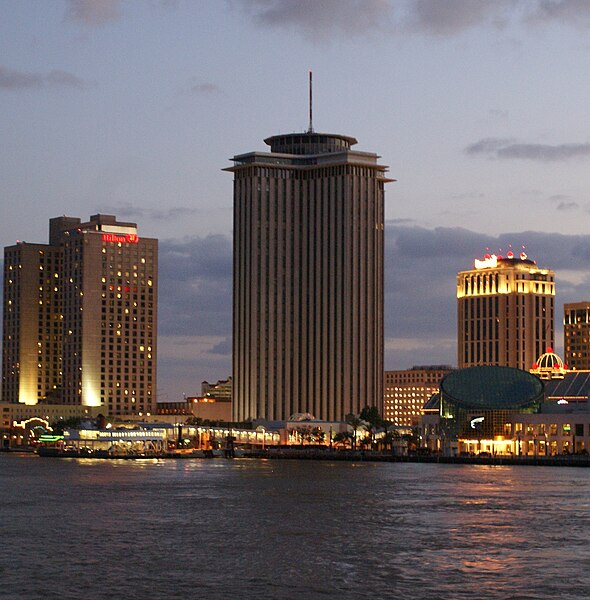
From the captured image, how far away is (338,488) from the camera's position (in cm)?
17525

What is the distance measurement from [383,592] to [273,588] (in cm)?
640

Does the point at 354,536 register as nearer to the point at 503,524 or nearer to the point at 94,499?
the point at 503,524

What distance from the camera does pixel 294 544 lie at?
104438mm

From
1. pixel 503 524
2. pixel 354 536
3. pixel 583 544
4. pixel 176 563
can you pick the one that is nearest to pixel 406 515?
pixel 503 524

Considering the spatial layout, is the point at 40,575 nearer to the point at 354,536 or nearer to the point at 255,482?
the point at 354,536

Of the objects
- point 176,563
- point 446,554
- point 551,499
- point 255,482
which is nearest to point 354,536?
point 446,554

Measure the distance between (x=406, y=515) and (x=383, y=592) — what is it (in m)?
49.5

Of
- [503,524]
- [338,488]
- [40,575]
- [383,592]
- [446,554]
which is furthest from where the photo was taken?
[338,488]

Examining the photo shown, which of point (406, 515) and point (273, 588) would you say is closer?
point (273, 588)

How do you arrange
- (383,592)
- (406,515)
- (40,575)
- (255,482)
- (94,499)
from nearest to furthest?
(383,592)
(40,575)
(406,515)
(94,499)
(255,482)

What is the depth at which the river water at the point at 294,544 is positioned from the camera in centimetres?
8350

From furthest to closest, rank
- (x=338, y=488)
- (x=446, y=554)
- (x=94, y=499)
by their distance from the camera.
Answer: (x=338, y=488), (x=94, y=499), (x=446, y=554)

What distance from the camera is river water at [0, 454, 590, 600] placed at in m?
83.5

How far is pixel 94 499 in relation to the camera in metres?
151
